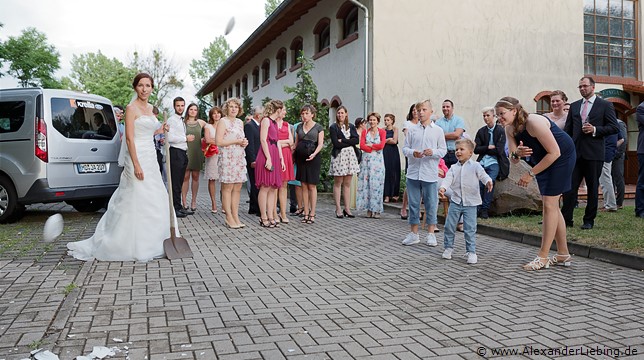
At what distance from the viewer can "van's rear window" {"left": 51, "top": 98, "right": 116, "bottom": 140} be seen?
9.45 meters

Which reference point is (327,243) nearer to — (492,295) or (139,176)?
(139,176)

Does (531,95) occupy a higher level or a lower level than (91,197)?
higher

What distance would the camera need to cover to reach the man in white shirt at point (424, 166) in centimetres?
760

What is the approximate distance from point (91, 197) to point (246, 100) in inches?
561

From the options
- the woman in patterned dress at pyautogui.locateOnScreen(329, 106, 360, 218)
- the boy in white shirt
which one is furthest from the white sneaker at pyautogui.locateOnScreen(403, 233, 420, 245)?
the woman in patterned dress at pyautogui.locateOnScreen(329, 106, 360, 218)

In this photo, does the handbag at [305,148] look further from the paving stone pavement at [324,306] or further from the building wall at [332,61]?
the building wall at [332,61]

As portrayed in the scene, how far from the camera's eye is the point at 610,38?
19.3 m

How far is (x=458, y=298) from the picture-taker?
15.8ft

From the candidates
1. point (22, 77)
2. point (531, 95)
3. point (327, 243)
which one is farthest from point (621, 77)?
point (22, 77)

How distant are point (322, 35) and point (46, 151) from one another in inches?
502

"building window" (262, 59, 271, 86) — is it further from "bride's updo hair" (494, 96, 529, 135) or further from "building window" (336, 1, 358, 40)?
"bride's updo hair" (494, 96, 529, 135)

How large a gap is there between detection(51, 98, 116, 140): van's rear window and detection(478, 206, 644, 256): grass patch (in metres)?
7.02

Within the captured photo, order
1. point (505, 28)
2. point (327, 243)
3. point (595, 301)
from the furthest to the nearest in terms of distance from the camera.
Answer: point (505, 28) → point (327, 243) → point (595, 301)

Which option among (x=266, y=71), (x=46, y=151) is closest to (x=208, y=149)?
(x=46, y=151)
